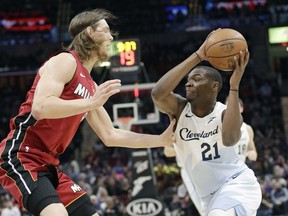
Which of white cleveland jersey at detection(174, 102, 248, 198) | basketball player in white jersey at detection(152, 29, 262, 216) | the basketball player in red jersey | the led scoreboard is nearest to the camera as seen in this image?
the basketball player in red jersey

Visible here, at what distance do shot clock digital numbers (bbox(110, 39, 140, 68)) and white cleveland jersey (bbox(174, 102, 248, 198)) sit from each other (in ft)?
20.5

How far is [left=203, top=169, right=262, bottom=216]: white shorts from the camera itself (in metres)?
4.26

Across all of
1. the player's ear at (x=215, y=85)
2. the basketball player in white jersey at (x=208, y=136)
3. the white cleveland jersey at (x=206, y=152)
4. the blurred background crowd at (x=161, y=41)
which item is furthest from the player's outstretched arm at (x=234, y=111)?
the blurred background crowd at (x=161, y=41)

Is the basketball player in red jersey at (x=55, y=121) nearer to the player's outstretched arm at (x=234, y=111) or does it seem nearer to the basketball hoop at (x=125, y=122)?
the player's outstretched arm at (x=234, y=111)

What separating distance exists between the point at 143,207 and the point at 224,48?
22.9 ft

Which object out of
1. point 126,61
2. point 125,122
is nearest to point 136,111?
point 125,122

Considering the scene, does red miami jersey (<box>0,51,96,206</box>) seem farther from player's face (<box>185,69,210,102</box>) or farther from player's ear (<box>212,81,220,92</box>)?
player's ear (<box>212,81,220,92</box>)

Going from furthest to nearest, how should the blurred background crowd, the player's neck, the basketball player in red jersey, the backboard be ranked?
the blurred background crowd < the backboard < the player's neck < the basketball player in red jersey

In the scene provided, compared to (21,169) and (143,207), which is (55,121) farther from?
(143,207)

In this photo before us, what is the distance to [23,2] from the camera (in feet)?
78.2

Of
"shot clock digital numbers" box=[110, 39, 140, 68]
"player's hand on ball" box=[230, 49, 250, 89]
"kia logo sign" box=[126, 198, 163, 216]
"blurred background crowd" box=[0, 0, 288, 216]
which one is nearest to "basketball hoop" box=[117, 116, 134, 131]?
"shot clock digital numbers" box=[110, 39, 140, 68]

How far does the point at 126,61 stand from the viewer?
425 inches

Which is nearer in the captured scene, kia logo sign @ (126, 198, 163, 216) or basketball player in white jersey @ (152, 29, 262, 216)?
basketball player in white jersey @ (152, 29, 262, 216)

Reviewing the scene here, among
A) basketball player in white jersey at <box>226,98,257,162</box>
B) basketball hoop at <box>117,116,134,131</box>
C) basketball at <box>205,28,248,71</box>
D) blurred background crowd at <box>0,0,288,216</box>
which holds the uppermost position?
basketball at <box>205,28,248,71</box>
